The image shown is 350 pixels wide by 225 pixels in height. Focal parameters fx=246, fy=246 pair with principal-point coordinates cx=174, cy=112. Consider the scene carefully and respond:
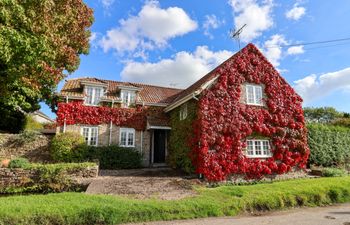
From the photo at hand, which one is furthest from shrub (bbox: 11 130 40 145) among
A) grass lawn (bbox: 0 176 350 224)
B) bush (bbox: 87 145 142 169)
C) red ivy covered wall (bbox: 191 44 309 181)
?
red ivy covered wall (bbox: 191 44 309 181)

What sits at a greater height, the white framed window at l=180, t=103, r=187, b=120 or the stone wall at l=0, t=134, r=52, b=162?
the white framed window at l=180, t=103, r=187, b=120

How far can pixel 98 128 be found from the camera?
1994 cm

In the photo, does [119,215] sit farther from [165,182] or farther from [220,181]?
[220,181]

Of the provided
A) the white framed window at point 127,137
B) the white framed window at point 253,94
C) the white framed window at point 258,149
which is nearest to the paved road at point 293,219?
the white framed window at point 258,149

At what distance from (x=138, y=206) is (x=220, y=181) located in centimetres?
706

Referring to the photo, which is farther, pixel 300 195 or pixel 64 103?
pixel 64 103

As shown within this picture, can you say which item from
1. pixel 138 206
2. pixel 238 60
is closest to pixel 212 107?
pixel 238 60

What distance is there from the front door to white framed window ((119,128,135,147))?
2011mm

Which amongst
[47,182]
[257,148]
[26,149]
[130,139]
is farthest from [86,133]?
[257,148]

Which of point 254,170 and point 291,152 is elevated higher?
point 291,152

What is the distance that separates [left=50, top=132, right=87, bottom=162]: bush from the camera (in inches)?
694

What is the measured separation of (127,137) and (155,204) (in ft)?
40.8

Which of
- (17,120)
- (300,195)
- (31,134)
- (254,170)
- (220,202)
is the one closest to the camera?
(220,202)

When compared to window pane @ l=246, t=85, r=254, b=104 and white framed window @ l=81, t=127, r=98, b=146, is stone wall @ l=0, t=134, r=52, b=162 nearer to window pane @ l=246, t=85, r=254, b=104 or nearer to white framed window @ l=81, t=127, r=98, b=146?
white framed window @ l=81, t=127, r=98, b=146
